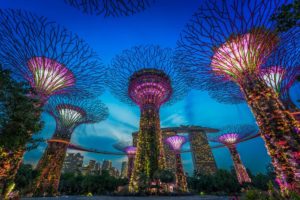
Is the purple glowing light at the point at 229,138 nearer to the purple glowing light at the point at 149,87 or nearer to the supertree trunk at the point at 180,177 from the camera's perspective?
the supertree trunk at the point at 180,177

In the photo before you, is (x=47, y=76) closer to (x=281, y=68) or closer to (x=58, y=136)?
(x=58, y=136)

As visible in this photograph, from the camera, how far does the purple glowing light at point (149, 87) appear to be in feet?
75.1

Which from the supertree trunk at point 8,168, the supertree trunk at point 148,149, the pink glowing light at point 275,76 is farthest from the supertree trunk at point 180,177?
the supertree trunk at point 8,168

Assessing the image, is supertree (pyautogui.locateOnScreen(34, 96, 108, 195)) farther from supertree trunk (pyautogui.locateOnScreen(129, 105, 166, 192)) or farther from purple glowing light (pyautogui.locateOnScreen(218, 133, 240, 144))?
purple glowing light (pyautogui.locateOnScreen(218, 133, 240, 144))

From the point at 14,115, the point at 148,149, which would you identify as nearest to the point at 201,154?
the point at 148,149

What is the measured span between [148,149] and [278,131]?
1396 cm

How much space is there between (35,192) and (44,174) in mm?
2019

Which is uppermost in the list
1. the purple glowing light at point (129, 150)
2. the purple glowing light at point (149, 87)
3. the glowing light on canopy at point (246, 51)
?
the purple glowing light at point (149, 87)

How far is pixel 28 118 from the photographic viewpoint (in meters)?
8.04

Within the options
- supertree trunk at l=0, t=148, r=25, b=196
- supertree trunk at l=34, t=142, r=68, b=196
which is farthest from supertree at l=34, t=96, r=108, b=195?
supertree trunk at l=0, t=148, r=25, b=196

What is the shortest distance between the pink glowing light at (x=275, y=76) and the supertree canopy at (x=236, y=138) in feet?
62.0

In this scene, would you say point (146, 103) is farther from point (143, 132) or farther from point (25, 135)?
point (25, 135)

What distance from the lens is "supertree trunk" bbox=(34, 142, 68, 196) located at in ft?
64.9

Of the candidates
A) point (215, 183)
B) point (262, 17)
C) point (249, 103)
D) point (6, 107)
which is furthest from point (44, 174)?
point (215, 183)
